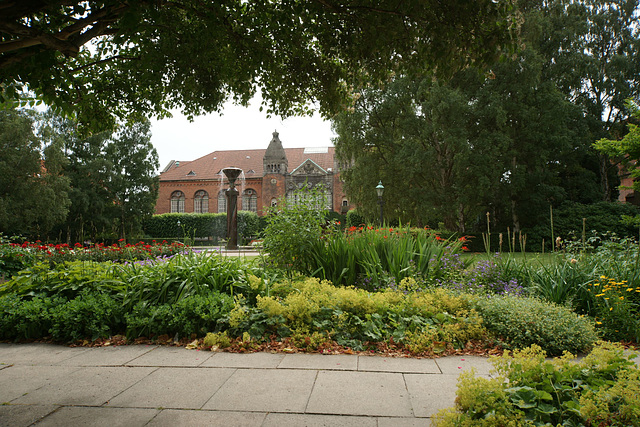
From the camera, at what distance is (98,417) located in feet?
7.56

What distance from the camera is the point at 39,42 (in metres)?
2.58

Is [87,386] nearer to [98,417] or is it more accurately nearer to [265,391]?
[98,417]

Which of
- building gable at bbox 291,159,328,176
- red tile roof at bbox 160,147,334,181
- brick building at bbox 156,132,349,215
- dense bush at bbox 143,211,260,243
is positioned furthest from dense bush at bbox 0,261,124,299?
red tile roof at bbox 160,147,334,181

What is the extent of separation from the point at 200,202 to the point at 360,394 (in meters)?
42.7

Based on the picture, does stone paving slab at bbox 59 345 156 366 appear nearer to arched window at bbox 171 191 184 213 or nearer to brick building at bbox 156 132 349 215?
brick building at bbox 156 132 349 215

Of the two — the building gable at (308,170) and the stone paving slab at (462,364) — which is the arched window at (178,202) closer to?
the building gable at (308,170)

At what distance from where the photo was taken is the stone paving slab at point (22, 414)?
224cm

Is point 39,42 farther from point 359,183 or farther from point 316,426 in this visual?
point 359,183

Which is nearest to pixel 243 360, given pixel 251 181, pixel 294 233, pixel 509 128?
pixel 294 233

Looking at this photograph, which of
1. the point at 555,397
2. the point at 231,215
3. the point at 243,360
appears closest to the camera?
the point at 555,397

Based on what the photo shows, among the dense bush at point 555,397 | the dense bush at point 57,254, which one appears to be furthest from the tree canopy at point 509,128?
the dense bush at point 555,397

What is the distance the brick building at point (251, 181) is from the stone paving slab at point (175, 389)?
37628 mm

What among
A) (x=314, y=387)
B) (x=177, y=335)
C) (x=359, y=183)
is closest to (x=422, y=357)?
(x=314, y=387)

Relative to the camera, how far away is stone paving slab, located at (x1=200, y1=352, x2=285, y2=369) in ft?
10.5
